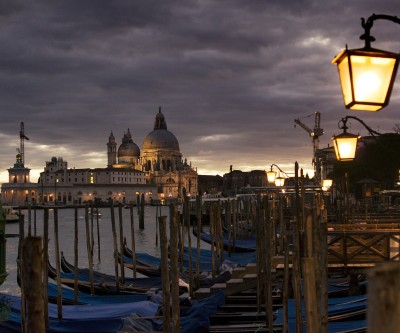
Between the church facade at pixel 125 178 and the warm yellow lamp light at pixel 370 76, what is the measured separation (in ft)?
297

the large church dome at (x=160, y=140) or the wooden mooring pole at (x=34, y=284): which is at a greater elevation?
the large church dome at (x=160, y=140)

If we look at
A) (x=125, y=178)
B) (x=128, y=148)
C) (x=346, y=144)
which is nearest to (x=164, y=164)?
(x=125, y=178)

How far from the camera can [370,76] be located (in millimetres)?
2576

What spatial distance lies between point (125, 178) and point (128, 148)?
13183 mm

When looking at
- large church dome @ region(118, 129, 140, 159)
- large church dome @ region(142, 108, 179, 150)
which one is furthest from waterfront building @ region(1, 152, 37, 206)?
large church dome @ region(118, 129, 140, 159)

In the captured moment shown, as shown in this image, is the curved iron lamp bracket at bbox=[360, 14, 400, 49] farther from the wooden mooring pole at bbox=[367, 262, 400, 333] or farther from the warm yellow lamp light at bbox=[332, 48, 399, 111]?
the wooden mooring pole at bbox=[367, 262, 400, 333]

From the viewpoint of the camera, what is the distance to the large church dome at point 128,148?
11612 cm

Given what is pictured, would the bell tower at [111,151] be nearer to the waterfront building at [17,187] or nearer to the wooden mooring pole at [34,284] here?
the waterfront building at [17,187]

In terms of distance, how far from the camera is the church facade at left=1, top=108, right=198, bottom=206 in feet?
311

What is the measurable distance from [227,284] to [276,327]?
2820mm

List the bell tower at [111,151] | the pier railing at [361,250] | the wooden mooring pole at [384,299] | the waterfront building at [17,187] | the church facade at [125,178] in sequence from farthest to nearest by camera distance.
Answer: the bell tower at [111,151], the church facade at [125,178], the waterfront building at [17,187], the pier railing at [361,250], the wooden mooring pole at [384,299]

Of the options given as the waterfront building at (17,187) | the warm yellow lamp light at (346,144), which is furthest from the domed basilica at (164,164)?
the warm yellow lamp light at (346,144)

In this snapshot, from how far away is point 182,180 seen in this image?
107m

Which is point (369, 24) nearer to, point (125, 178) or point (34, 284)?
A: point (34, 284)
